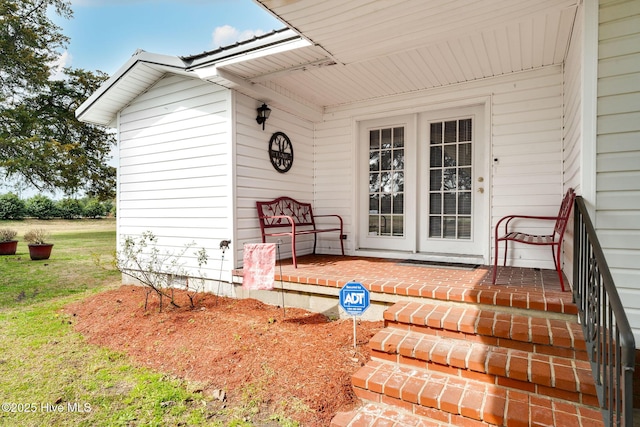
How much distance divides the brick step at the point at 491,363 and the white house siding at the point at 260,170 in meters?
2.38

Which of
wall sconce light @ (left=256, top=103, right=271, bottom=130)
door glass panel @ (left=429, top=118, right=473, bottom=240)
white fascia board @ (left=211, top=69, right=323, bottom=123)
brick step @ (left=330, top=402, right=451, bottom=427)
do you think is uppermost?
white fascia board @ (left=211, top=69, right=323, bottom=123)

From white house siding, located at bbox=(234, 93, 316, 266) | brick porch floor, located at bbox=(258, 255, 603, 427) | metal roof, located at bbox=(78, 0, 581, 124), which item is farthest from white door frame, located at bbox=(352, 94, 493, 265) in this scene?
brick porch floor, located at bbox=(258, 255, 603, 427)

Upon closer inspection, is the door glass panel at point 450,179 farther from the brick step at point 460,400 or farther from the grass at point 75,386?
the grass at point 75,386

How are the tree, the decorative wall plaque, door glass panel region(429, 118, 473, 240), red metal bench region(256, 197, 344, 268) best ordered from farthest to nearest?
the tree
the decorative wall plaque
door glass panel region(429, 118, 473, 240)
red metal bench region(256, 197, 344, 268)

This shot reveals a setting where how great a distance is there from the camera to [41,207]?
16734mm

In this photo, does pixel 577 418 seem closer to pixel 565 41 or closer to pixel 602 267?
pixel 602 267

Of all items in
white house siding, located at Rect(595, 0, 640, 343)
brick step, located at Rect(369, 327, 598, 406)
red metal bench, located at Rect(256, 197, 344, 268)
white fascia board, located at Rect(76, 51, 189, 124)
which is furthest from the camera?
red metal bench, located at Rect(256, 197, 344, 268)

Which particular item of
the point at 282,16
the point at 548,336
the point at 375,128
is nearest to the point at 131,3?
the point at 375,128

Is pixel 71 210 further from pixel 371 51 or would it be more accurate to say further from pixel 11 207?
pixel 371 51

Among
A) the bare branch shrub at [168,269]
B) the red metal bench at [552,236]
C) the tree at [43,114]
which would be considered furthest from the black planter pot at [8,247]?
the red metal bench at [552,236]

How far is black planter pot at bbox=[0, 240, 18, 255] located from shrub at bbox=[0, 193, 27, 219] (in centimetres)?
906

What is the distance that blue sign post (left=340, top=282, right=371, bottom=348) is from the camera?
2.60 meters

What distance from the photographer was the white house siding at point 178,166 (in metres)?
4.16

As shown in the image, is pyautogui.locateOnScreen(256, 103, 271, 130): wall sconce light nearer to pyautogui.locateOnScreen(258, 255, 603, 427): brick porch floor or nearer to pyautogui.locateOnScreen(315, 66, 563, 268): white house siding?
pyautogui.locateOnScreen(315, 66, 563, 268): white house siding
